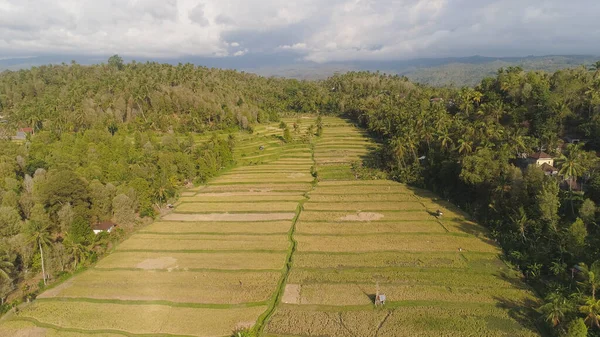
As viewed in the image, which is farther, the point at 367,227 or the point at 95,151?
the point at 95,151

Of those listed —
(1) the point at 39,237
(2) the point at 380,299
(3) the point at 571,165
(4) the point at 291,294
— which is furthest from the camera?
(3) the point at 571,165

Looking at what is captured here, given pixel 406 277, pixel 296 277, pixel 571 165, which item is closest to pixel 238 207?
pixel 296 277

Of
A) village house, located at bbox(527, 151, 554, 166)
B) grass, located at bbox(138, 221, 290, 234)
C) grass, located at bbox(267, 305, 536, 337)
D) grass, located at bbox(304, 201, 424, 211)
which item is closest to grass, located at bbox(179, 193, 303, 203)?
grass, located at bbox(304, 201, 424, 211)

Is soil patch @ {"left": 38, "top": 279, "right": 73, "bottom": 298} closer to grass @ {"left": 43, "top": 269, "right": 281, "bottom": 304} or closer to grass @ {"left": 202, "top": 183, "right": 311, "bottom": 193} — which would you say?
grass @ {"left": 43, "top": 269, "right": 281, "bottom": 304}

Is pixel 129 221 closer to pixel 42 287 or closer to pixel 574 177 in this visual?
pixel 42 287

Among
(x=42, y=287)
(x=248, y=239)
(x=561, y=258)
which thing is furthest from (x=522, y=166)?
(x=42, y=287)

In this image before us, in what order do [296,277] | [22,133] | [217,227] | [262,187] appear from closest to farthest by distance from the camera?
[296,277], [217,227], [262,187], [22,133]

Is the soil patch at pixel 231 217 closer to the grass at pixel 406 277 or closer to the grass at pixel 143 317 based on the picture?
the grass at pixel 406 277

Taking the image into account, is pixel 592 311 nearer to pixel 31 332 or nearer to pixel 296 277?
pixel 296 277
